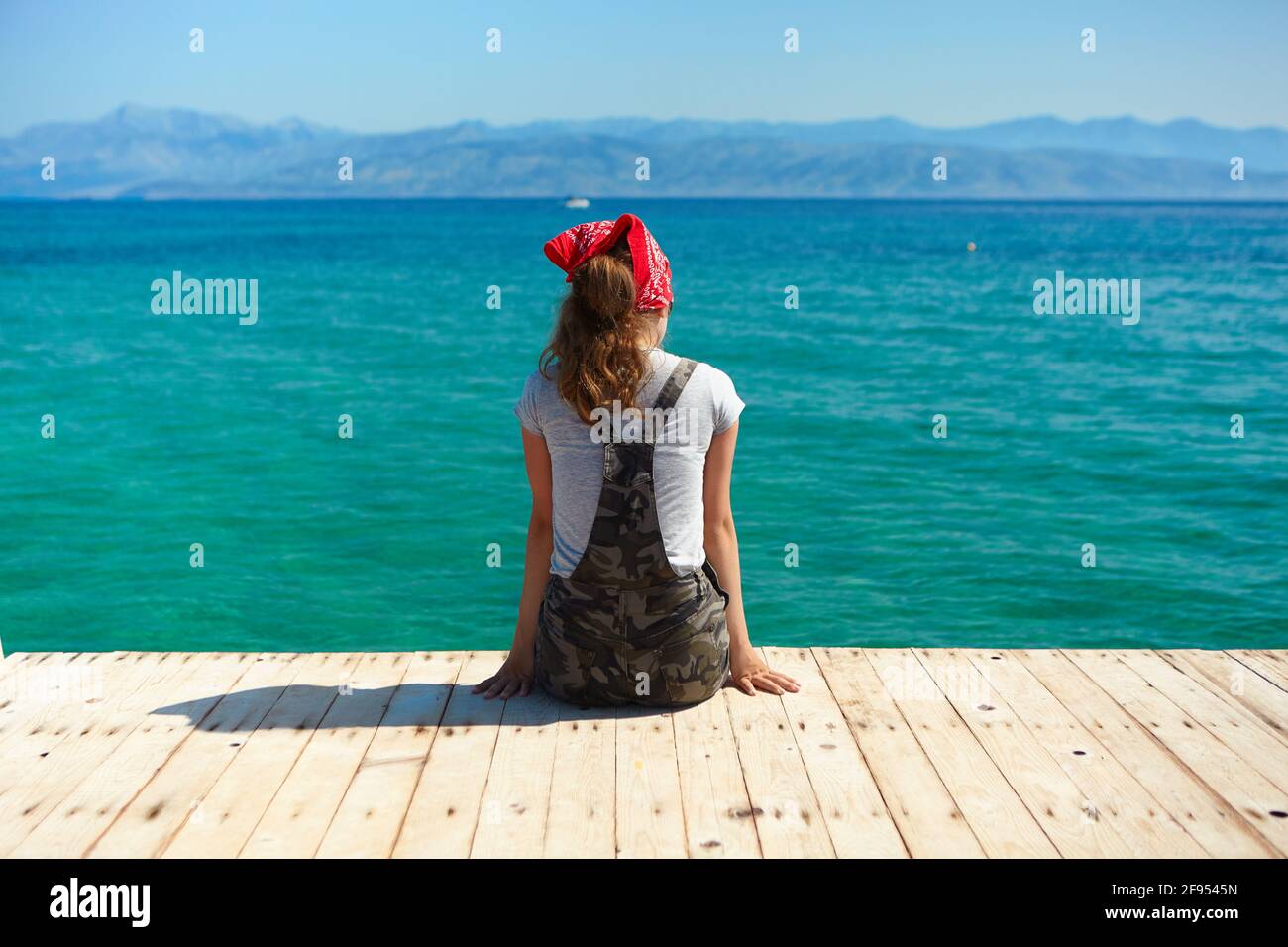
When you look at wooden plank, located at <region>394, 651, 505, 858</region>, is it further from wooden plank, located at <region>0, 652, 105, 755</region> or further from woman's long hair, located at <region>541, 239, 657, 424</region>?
wooden plank, located at <region>0, 652, 105, 755</region>

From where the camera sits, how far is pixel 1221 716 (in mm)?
4074

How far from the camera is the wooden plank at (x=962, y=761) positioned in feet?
10.4

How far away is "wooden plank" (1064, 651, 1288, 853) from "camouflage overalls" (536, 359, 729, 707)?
58.0 inches

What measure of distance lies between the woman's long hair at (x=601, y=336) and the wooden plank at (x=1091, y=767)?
5.80 ft

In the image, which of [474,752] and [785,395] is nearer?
[474,752]

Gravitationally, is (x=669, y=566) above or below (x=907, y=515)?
above

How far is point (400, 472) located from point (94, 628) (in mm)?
4764

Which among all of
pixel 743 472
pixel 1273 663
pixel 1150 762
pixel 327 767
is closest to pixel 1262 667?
pixel 1273 663

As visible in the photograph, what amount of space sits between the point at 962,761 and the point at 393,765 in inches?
69.1

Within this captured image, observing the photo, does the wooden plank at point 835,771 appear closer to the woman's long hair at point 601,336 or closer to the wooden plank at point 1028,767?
the wooden plank at point 1028,767

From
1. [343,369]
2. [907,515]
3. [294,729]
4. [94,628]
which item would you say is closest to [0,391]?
[343,369]

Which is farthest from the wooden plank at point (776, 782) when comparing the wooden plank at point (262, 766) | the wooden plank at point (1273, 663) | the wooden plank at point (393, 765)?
the wooden plank at point (1273, 663)
